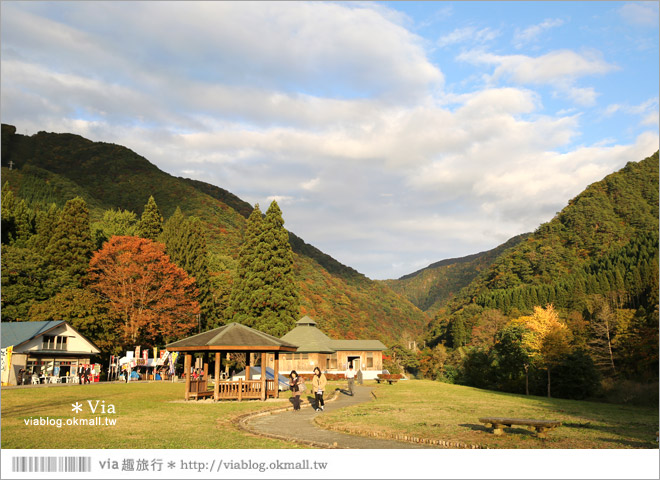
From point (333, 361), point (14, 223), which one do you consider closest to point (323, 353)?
point (333, 361)

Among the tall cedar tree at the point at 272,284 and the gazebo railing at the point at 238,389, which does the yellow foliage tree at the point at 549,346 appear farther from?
the gazebo railing at the point at 238,389

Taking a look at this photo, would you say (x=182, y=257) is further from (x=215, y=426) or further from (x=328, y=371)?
(x=215, y=426)

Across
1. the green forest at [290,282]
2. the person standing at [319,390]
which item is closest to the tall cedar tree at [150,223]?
the green forest at [290,282]

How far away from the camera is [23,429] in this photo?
1086 cm

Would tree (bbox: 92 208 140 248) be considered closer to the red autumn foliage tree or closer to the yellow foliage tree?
the red autumn foliage tree

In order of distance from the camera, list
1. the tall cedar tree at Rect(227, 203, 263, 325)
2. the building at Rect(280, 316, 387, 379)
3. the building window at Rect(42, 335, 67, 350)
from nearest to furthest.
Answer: the building window at Rect(42, 335, 67, 350)
the building at Rect(280, 316, 387, 379)
the tall cedar tree at Rect(227, 203, 263, 325)

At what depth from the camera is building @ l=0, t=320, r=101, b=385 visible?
104ft

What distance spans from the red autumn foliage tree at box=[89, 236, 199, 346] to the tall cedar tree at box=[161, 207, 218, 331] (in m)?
5.00

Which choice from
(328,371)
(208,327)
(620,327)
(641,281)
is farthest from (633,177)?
(208,327)

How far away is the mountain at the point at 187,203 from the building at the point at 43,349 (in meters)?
24.3

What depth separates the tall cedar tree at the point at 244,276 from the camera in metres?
47.4

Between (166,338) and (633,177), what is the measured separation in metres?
103

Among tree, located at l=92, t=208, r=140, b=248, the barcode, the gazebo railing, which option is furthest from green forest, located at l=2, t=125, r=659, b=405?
the barcode

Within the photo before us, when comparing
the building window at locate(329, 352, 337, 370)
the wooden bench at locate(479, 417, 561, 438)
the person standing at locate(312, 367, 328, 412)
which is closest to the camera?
the wooden bench at locate(479, 417, 561, 438)
